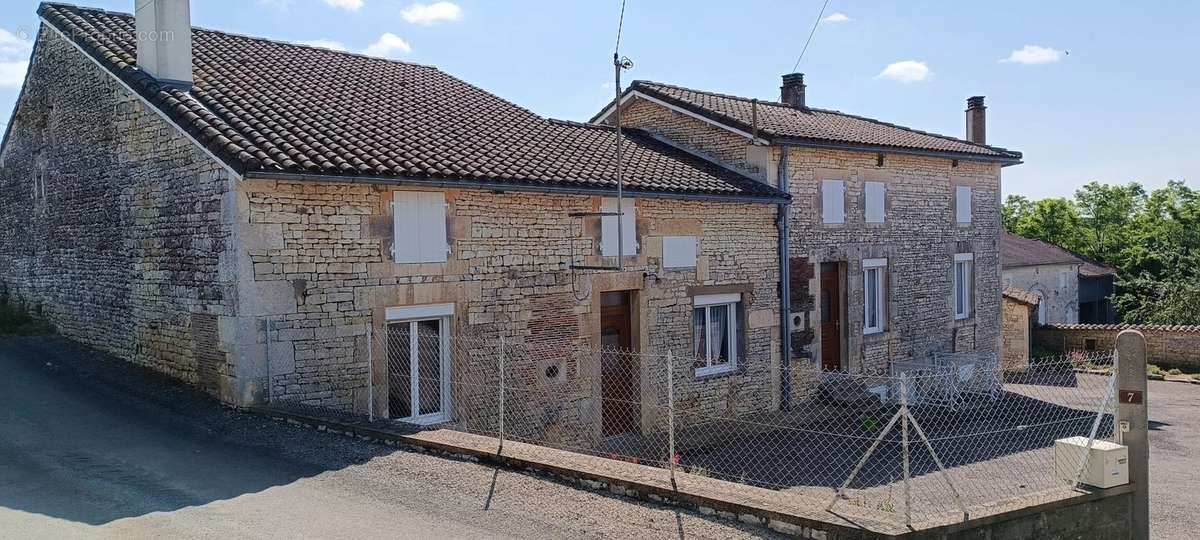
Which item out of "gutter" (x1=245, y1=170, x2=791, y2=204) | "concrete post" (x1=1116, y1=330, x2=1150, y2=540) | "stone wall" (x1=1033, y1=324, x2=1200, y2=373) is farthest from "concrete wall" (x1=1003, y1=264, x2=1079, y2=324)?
"concrete post" (x1=1116, y1=330, x2=1150, y2=540)

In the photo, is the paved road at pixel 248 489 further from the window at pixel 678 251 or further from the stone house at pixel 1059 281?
the stone house at pixel 1059 281

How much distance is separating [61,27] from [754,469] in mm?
11686

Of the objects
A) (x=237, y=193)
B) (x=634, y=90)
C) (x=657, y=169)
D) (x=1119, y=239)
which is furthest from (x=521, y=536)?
(x=1119, y=239)

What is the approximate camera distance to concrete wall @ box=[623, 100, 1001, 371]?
1545 centimetres

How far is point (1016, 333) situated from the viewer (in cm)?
2317

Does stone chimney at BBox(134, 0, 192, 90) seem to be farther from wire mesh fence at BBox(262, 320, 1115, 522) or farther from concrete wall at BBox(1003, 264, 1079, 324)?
concrete wall at BBox(1003, 264, 1079, 324)

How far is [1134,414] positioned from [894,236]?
34.1ft

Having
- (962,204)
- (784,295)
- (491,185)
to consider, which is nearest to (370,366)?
(491,185)

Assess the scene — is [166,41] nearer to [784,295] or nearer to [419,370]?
[419,370]

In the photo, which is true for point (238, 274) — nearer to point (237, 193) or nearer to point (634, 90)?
point (237, 193)

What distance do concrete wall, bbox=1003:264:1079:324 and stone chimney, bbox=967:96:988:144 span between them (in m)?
7.86

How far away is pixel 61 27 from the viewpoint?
12.6 meters

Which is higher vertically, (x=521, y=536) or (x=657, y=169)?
(x=657, y=169)

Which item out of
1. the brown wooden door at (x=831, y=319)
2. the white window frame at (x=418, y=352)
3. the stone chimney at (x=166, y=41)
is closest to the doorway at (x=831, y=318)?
the brown wooden door at (x=831, y=319)
